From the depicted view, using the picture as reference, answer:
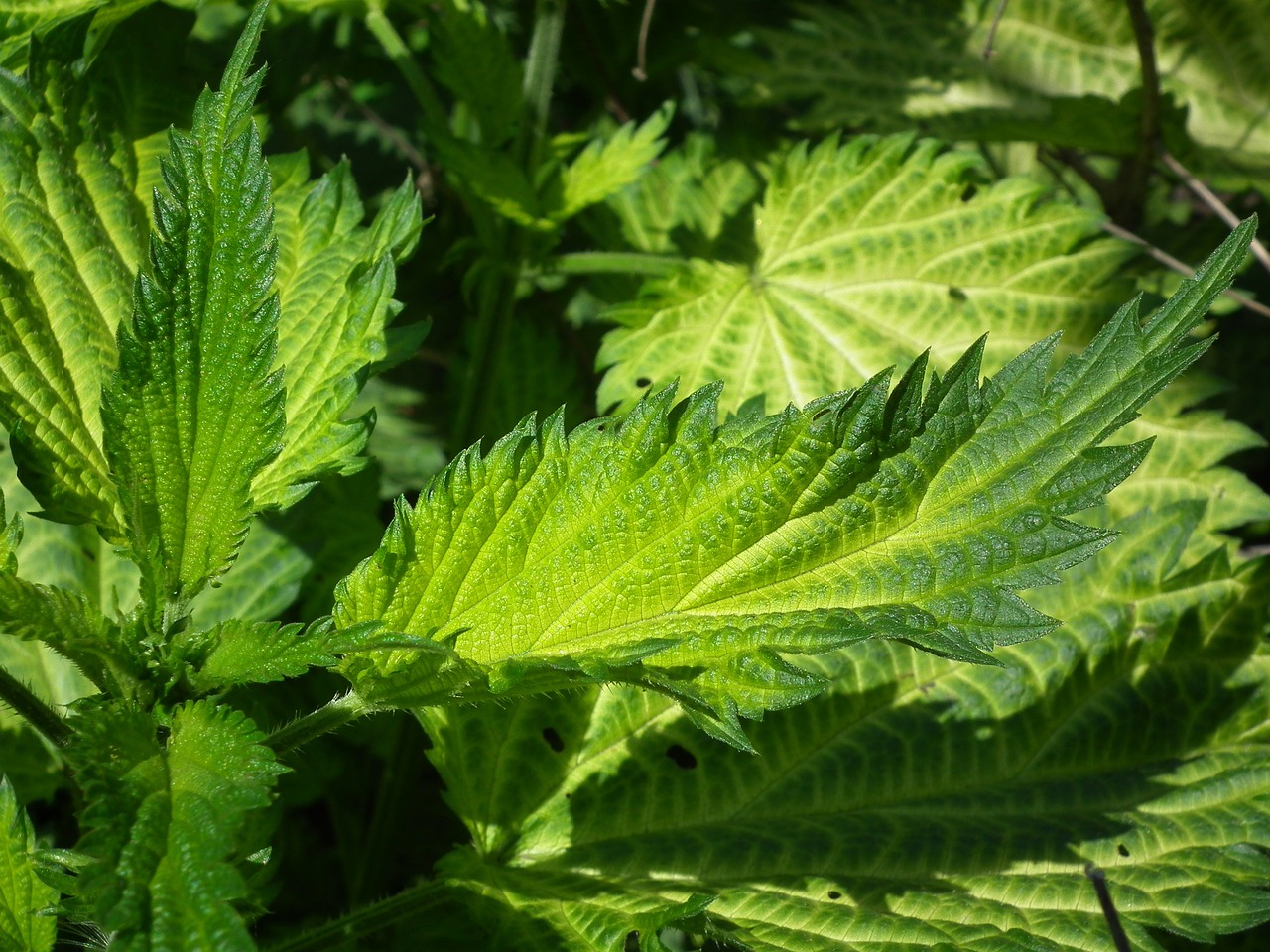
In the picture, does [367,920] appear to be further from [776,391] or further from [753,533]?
[776,391]

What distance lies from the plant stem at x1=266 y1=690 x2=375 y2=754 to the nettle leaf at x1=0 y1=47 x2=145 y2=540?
30cm

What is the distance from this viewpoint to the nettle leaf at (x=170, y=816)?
2.89ft

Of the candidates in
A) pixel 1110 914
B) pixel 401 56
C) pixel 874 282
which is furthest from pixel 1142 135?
pixel 1110 914

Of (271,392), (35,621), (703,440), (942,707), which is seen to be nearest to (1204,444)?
(942,707)

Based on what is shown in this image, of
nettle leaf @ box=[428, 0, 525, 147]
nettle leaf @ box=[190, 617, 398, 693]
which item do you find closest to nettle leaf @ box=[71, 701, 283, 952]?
nettle leaf @ box=[190, 617, 398, 693]

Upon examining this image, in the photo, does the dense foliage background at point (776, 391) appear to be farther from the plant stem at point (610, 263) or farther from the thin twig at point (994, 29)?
A: the thin twig at point (994, 29)

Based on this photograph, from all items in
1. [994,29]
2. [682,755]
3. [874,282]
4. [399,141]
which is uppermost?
[994,29]

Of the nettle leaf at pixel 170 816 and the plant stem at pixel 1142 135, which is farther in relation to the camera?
the plant stem at pixel 1142 135

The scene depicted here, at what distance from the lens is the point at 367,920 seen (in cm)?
145

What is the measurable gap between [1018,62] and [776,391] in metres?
1.26

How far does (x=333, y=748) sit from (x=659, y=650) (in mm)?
1302

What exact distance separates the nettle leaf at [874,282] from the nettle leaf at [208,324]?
87 centimetres

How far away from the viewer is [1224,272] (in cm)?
105

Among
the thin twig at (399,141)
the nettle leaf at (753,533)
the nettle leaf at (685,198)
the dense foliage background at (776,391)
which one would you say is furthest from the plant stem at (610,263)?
the thin twig at (399,141)
